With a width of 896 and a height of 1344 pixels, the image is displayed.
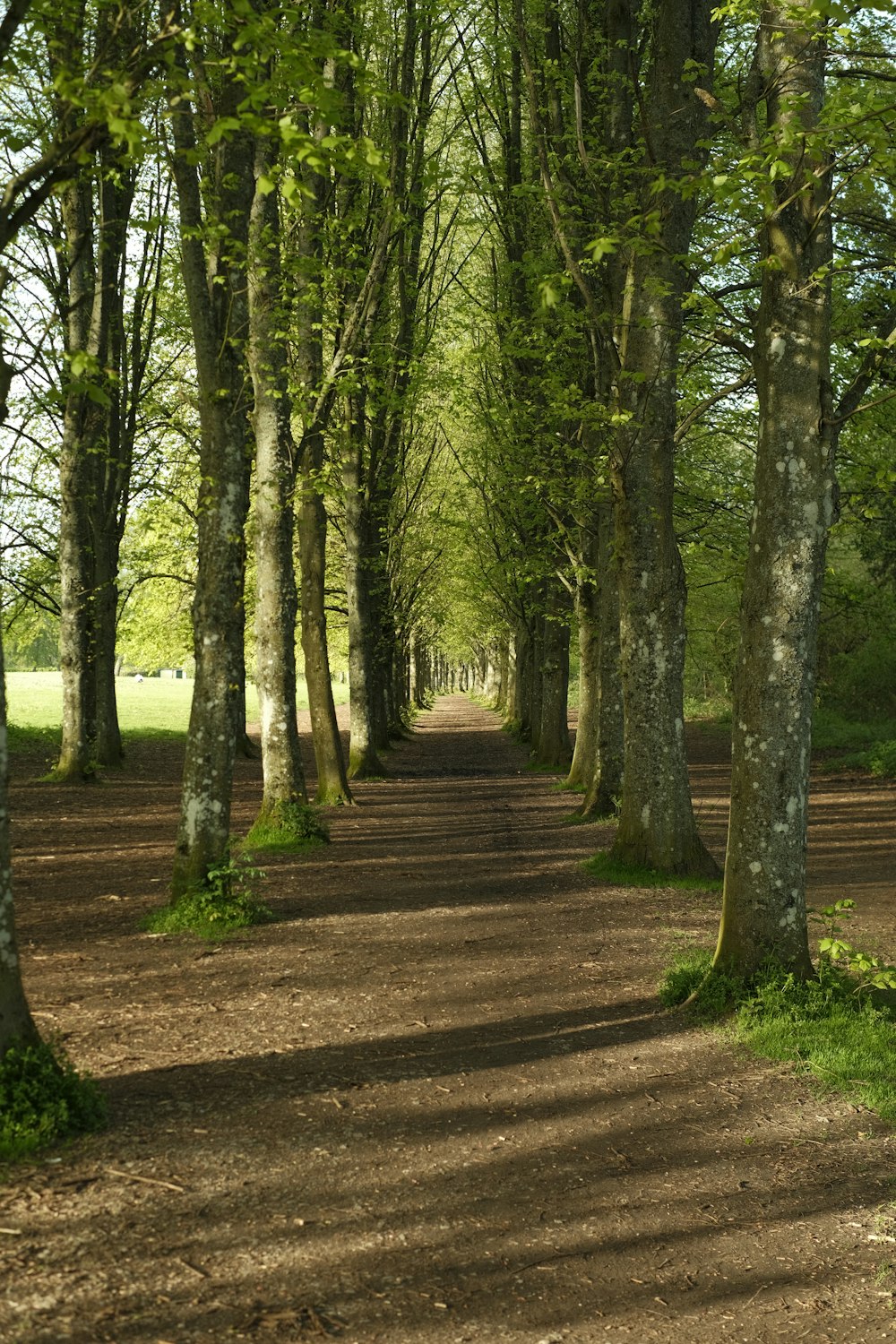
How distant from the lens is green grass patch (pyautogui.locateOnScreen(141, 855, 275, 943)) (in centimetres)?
966

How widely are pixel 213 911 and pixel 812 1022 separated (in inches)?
201

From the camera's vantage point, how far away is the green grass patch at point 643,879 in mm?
12211

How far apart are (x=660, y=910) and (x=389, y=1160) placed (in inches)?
255

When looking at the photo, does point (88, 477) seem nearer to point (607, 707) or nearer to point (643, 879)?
point (607, 707)

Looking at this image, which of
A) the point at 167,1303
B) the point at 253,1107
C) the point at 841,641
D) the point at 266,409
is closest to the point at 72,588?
the point at 266,409

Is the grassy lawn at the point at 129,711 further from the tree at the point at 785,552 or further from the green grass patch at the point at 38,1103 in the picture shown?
the green grass patch at the point at 38,1103

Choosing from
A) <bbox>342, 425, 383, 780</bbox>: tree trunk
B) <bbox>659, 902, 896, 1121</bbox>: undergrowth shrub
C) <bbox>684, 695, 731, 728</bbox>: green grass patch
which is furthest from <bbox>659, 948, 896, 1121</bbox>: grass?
<bbox>684, 695, 731, 728</bbox>: green grass patch

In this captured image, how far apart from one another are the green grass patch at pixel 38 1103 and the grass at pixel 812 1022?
394cm

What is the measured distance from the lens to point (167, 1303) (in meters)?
3.81

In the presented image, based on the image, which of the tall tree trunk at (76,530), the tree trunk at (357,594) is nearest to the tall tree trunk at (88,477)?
the tall tree trunk at (76,530)

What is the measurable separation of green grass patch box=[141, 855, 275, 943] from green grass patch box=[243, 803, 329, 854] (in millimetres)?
4188

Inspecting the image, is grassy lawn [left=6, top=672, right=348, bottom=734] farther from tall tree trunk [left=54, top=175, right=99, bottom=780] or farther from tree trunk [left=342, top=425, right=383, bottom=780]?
Result: tall tree trunk [left=54, top=175, right=99, bottom=780]

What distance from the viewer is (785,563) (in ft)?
23.9

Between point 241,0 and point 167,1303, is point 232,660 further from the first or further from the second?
point 167,1303
